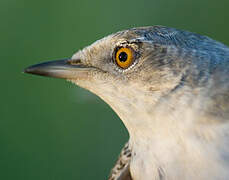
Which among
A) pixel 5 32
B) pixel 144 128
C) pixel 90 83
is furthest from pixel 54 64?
pixel 5 32

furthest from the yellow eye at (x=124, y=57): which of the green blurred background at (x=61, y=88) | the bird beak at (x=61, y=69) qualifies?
the green blurred background at (x=61, y=88)

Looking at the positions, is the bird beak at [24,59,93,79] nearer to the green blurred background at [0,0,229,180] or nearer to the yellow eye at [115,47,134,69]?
the yellow eye at [115,47,134,69]

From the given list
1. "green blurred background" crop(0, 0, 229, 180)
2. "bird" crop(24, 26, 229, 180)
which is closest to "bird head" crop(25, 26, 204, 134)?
"bird" crop(24, 26, 229, 180)

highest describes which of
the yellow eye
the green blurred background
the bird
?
the yellow eye

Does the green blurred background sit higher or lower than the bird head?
lower

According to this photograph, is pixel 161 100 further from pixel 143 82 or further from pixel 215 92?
pixel 215 92

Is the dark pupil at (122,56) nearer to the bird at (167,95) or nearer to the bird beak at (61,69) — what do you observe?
the bird at (167,95)

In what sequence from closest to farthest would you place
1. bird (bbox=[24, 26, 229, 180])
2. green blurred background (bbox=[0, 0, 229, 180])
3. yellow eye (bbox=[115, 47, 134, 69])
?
1. bird (bbox=[24, 26, 229, 180])
2. yellow eye (bbox=[115, 47, 134, 69])
3. green blurred background (bbox=[0, 0, 229, 180])
